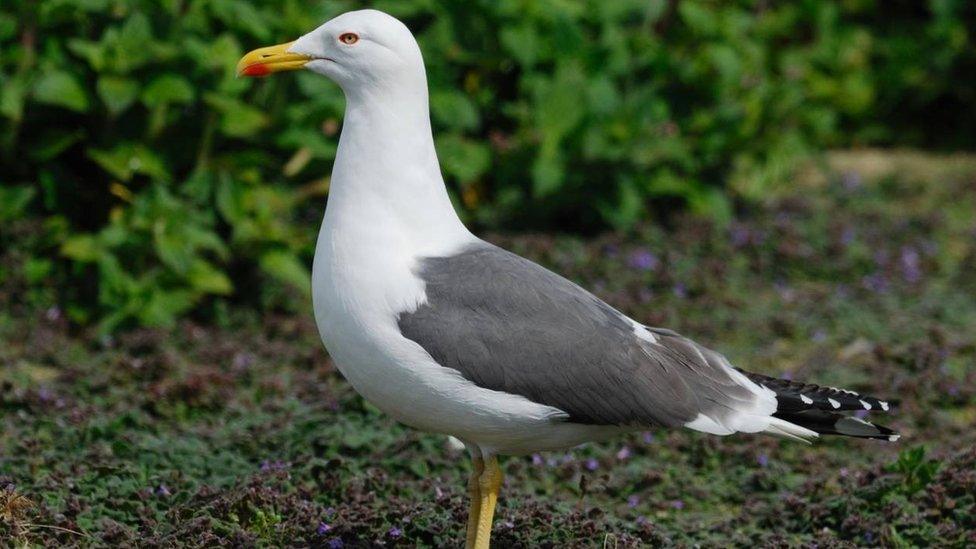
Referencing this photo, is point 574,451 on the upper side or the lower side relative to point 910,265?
lower

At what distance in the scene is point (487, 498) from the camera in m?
4.21

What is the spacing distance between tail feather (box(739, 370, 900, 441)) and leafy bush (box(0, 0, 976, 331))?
3.10 meters

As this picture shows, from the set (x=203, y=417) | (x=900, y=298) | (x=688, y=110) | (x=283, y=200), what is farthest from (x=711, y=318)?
(x=203, y=417)

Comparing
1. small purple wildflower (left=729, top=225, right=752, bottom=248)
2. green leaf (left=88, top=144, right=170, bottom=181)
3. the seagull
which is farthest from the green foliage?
green leaf (left=88, top=144, right=170, bottom=181)

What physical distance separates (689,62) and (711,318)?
187 centimetres

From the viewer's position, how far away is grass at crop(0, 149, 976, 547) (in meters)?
4.48

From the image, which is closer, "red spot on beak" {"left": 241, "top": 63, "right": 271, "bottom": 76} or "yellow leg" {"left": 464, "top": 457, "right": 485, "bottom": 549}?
"yellow leg" {"left": 464, "top": 457, "right": 485, "bottom": 549}

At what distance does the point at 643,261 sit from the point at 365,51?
365cm

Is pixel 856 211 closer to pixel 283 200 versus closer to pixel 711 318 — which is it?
pixel 711 318

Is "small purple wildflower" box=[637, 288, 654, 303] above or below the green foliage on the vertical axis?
above

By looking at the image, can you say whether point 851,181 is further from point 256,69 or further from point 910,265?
point 256,69

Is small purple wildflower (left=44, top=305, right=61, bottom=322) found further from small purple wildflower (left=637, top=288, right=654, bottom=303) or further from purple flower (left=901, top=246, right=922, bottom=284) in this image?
purple flower (left=901, top=246, right=922, bottom=284)

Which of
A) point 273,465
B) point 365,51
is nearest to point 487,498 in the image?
point 273,465

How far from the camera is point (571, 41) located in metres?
7.84
